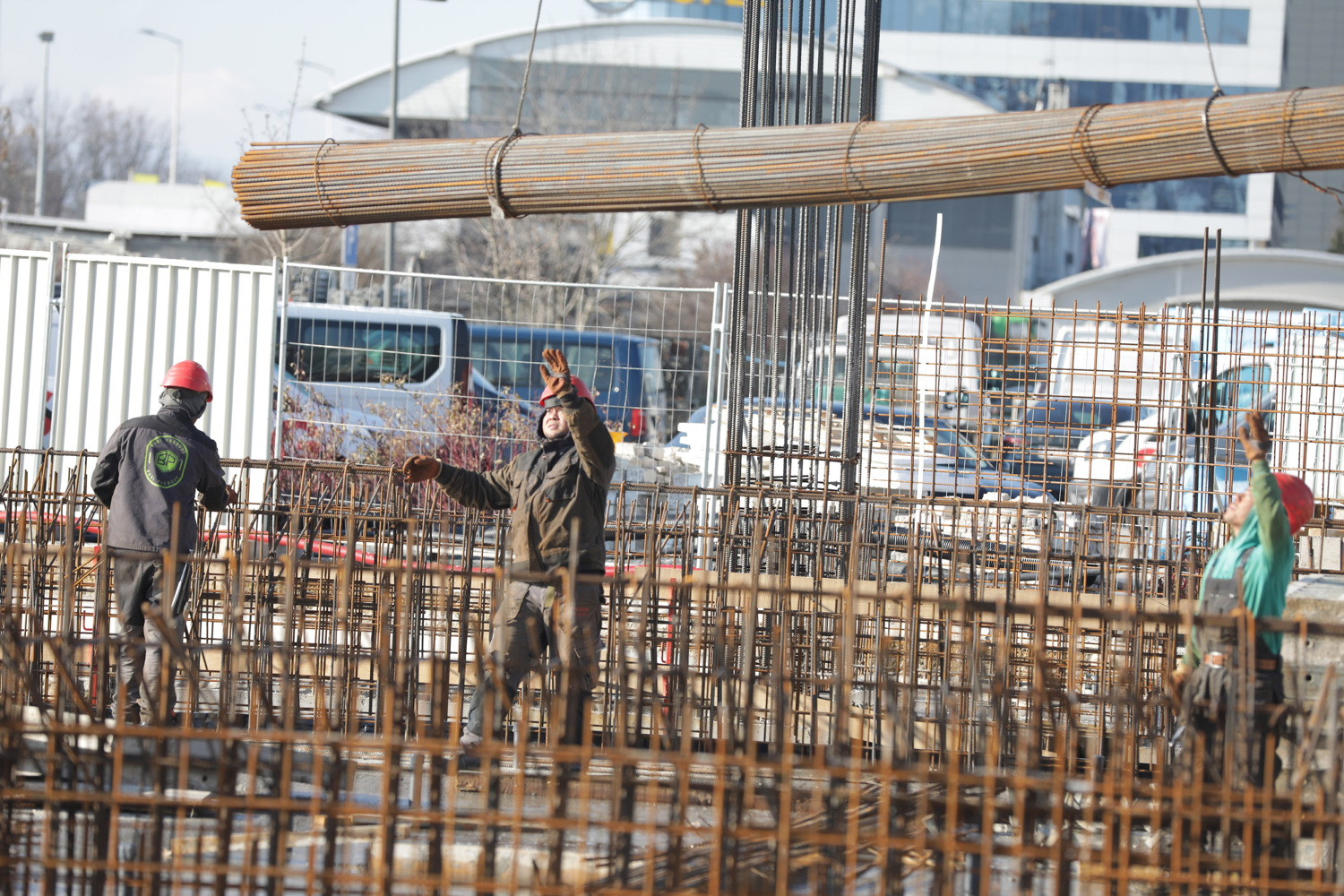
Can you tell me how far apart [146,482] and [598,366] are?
6945 mm

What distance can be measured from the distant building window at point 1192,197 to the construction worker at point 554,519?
1922 inches

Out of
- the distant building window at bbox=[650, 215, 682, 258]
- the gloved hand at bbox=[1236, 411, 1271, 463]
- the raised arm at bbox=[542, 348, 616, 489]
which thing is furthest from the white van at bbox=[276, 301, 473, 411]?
the distant building window at bbox=[650, 215, 682, 258]

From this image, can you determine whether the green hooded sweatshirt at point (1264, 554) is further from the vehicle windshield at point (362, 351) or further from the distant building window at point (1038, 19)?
the distant building window at point (1038, 19)

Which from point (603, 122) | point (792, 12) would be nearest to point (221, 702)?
point (792, 12)

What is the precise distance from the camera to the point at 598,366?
13.0m

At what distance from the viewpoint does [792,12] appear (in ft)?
24.7

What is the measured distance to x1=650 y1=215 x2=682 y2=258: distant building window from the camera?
3188 cm

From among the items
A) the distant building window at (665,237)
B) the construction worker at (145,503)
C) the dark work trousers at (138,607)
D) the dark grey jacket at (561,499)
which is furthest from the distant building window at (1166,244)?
the dark work trousers at (138,607)

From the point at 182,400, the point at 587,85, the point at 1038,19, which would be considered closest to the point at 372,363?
the point at 182,400

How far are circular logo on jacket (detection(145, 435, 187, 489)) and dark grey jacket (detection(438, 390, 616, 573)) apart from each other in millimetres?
1297

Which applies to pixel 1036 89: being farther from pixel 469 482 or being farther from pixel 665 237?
pixel 469 482

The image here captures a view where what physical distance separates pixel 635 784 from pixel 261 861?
1958 mm

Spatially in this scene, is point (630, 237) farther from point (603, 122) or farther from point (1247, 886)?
point (1247, 886)

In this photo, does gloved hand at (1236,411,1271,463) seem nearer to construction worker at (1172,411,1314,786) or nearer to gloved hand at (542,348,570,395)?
construction worker at (1172,411,1314,786)
